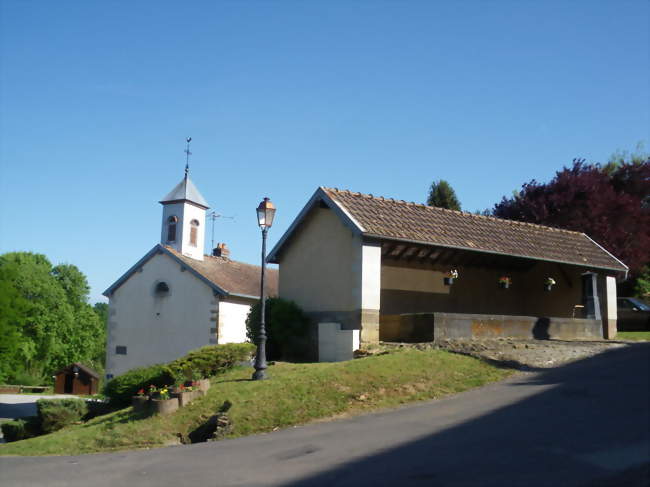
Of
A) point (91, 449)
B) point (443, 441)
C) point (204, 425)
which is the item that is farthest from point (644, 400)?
point (91, 449)

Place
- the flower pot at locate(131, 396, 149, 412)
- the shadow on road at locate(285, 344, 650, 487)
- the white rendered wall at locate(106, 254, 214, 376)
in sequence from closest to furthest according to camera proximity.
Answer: the shadow on road at locate(285, 344, 650, 487) < the flower pot at locate(131, 396, 149, 412) < the white rendered wall at locate(106, 254, 214, 376)

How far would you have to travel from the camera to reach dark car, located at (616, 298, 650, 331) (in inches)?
1034

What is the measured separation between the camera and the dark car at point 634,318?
86.2 feet

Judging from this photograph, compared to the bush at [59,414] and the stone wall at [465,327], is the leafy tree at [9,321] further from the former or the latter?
the stone wall at [465,327]

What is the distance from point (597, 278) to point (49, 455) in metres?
18.8

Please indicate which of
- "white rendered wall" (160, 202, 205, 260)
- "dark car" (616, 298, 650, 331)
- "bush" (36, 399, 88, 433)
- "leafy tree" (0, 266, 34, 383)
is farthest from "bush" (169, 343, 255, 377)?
"leafy tree" (0, 266, 34, 383)

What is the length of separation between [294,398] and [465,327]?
6443 millimetres

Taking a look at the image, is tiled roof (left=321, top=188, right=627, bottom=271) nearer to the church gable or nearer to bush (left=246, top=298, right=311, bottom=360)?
bush (left=246, top=298, right=311, bottom=360)

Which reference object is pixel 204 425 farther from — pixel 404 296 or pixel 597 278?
pixel 597 278

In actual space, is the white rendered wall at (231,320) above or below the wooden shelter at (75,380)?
above

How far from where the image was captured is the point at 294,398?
12641mm

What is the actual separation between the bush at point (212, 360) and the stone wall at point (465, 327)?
413 centimetres

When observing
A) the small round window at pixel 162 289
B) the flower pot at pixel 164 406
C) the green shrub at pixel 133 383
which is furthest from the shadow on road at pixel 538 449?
the small round window at pixel 162 289

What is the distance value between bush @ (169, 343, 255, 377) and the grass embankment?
108 centimetres
